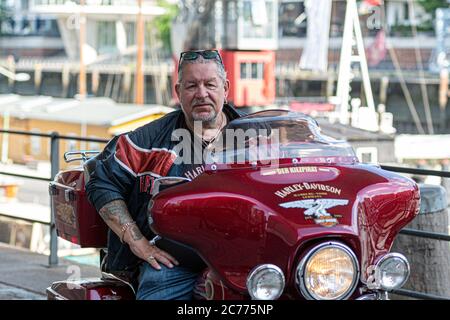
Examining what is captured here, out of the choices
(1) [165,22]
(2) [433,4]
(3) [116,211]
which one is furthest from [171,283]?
(1) [165,22]

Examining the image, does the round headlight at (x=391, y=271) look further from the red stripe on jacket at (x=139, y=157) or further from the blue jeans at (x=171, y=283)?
the red stripe on jacket at (x=139, y=157)

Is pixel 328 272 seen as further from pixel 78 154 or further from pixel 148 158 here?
pixel 78 154

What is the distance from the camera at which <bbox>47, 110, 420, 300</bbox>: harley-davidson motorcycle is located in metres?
3.26

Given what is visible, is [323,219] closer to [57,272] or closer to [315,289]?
[315,289]

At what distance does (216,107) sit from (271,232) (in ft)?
2.58

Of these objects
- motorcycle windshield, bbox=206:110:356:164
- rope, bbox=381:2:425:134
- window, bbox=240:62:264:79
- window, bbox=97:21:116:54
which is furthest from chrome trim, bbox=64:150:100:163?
window, bbox=97:21:116:54

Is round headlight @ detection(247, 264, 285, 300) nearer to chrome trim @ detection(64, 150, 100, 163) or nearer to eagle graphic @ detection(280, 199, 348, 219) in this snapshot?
eagle graphic @ detection(280, 199, 348, 219)

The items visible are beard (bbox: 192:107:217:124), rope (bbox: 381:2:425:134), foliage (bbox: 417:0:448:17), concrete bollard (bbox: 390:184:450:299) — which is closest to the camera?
beard (bbox: 192:107:217:124)

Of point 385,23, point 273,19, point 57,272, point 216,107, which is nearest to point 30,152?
point 273,19

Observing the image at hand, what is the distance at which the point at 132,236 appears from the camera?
151 inches

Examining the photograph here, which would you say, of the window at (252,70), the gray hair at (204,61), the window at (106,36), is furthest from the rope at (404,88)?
the gray hair at (204,61)

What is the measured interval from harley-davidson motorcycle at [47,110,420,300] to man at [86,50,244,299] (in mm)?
234

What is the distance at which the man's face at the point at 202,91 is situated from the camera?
388 centimetres

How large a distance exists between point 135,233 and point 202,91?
1.82 ft
